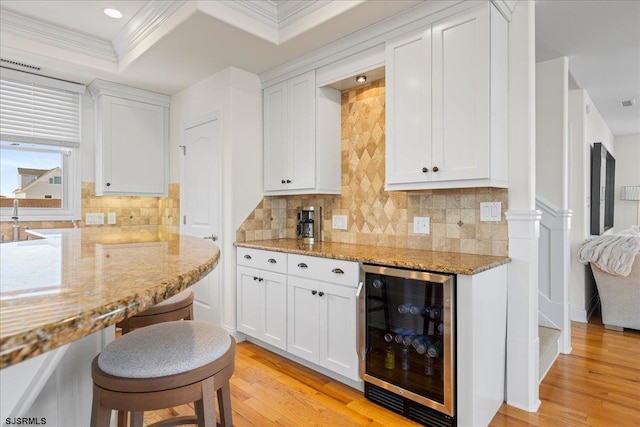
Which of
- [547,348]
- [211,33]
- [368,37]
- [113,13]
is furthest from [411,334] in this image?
[113,13]

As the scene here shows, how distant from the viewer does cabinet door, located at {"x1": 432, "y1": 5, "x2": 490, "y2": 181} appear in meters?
2.09

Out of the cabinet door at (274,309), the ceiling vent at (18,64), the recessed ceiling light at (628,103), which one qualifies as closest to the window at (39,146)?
the ceiling vent at (18,64)

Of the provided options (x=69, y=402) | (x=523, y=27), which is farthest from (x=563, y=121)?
(x=69, y=402)

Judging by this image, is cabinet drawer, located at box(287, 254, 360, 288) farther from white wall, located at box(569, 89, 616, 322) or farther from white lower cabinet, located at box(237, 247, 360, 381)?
white wall, located at box(569, 89, 616, 322)

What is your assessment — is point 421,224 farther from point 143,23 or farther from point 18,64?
point 18,64

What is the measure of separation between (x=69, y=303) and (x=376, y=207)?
8.39 feet

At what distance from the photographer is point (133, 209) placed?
13.7ft

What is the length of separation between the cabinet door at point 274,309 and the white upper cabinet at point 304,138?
0.79 metres

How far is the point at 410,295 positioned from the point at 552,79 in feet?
8.34

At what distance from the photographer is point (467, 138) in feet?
7.04

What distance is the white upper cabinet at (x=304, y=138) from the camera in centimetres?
304

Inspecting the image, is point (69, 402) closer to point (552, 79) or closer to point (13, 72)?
point (13, 72)

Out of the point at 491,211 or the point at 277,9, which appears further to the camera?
the point at 277,9

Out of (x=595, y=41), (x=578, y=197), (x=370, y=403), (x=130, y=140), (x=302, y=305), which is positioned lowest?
(x=370, y=403)
